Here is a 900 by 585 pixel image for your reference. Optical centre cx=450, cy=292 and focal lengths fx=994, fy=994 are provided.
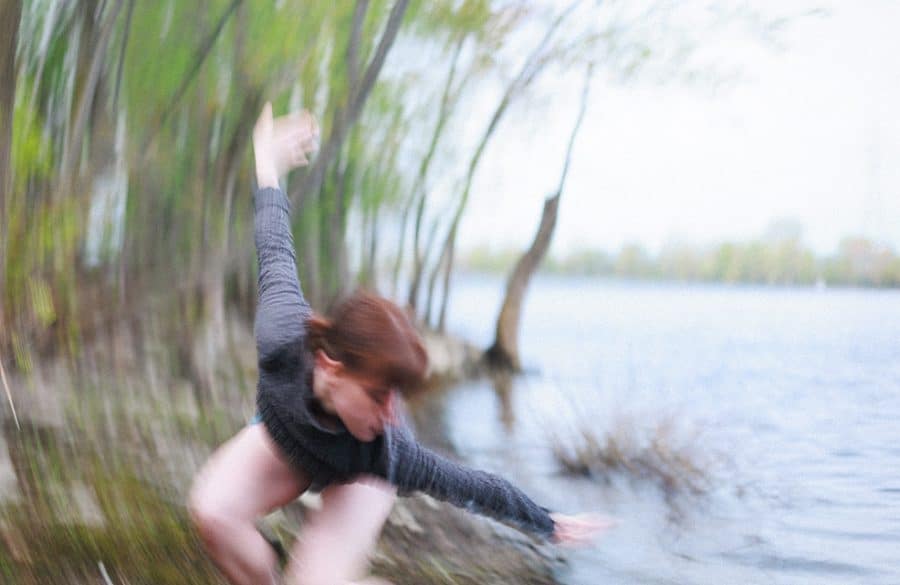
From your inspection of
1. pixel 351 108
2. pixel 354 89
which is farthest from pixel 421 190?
pixel 351 108

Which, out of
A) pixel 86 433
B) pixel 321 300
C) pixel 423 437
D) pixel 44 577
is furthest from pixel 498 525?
pixel 321 300

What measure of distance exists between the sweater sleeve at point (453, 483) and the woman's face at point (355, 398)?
154mm

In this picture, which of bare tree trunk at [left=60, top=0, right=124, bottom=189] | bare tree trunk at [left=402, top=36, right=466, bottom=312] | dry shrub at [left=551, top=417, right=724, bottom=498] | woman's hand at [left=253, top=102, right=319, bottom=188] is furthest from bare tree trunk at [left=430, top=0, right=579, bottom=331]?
woman's hand at [left=253, top=102, right=319, bottom=188]

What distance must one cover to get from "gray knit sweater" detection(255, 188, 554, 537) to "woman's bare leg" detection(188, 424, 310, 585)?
2.0 inches

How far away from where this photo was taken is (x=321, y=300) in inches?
369

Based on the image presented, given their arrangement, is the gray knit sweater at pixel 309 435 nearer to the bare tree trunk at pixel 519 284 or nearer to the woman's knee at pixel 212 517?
the woman's knee at pixel 212 517

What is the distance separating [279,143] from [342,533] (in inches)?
38.0

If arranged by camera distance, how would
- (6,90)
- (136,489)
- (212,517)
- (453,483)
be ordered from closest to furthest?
(212,517)
(453,483)
(136,489)
(6,90)

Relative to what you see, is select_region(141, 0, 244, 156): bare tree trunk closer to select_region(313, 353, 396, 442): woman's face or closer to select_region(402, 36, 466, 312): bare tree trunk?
select_region(313, 353, 396, 442): woman's face

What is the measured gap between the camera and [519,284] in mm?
13016

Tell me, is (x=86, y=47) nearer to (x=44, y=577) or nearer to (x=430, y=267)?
(x=44, y=577)

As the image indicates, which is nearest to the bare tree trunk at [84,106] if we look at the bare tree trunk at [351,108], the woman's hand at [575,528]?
the bare tree trunk at [351,108]

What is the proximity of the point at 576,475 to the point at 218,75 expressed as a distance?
3.45 m

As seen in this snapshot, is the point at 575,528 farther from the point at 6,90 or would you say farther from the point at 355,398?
the point at 6,90
